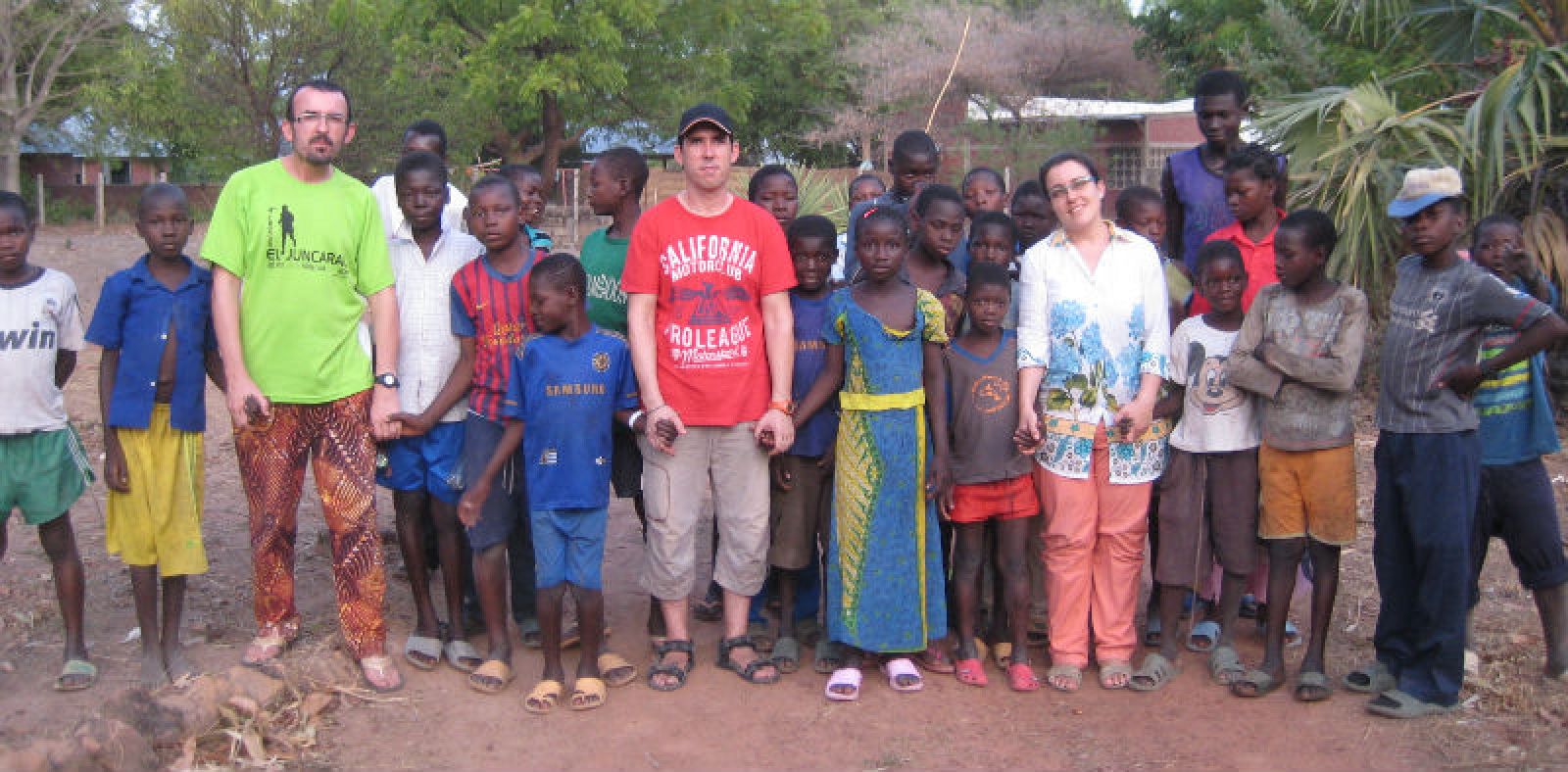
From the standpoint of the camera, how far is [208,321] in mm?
4250

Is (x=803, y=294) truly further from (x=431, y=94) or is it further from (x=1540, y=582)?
(x=431, y=94)

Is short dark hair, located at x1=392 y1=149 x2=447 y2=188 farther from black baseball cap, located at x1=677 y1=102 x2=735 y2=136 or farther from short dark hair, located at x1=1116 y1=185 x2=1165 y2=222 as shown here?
short dark hair, located at x1=1116 y1=185 x2=1165 y2=222

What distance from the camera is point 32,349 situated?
4.14 m

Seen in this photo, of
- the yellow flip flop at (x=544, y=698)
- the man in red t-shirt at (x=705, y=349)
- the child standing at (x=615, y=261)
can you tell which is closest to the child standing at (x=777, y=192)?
the child standing at (x=615, y=261)

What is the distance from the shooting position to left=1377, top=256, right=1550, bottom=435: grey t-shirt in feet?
12.7

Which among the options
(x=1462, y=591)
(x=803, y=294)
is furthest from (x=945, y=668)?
(x=1462, y=591)

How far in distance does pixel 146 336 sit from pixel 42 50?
24332 millimetres

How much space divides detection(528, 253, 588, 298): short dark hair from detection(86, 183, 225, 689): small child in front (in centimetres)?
118

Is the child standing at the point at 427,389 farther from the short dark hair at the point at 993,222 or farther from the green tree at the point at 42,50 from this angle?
the green tree at the point at 42,50

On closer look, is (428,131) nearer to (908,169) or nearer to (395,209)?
(395,209)

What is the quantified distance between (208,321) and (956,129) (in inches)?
822

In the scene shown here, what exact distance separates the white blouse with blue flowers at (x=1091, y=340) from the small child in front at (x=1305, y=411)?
337 millimetres

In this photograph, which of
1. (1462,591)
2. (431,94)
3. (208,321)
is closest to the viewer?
(1462,591)

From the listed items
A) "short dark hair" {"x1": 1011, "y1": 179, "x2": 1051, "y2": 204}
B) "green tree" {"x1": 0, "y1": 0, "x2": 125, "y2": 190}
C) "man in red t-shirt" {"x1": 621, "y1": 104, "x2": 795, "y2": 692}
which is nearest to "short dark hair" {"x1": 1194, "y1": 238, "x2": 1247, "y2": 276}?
"short dark hair" {"x1": 1011, "y1": 179, "x2": 1051, "y2": 204}
